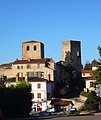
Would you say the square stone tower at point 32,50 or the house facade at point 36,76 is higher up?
the square stone tower at point 32,50

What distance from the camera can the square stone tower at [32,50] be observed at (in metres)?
173

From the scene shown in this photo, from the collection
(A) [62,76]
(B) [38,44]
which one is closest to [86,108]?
(A) [62,76]

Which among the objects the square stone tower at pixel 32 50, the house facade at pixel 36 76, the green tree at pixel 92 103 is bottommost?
the green tree at pixel 92 103

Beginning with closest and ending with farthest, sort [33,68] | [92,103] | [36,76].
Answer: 1. [92,103]
2. [36,76]
3. [33,68]

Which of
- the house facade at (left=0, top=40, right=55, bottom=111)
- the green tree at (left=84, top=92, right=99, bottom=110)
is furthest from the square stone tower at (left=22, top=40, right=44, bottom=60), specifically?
the green tree at (left=84, top=92, right=99, bottom=110)

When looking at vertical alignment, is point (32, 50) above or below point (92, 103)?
above

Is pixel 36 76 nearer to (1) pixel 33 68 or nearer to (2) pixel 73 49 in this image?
(1) pixel 33 68

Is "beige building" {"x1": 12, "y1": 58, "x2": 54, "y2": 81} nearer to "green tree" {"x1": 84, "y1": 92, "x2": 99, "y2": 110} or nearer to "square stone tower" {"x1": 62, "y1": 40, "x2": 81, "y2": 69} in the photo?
"square stone tower" {"x1": 62, "y1": 40, "x2": 81, "y2": 69}

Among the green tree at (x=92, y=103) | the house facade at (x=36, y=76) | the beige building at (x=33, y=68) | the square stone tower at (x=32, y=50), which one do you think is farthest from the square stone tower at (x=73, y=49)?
the green tree at (x=92, y=103)

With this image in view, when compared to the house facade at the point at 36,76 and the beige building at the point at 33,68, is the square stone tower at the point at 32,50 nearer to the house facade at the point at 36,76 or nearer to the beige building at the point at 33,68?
the house facade at the point at 36,76

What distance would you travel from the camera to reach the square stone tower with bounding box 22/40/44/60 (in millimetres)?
173125

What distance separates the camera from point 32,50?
173875mm

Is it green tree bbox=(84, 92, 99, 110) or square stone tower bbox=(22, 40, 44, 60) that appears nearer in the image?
green tree bbox=(84, 92, 99, 110)

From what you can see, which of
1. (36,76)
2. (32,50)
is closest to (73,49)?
(32,50)
